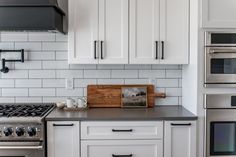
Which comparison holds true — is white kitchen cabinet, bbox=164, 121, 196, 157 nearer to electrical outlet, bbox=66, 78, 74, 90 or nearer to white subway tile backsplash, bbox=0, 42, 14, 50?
electrical outlet, bbox=66, 78, 74, 90

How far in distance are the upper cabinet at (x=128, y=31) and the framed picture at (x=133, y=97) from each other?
381mm

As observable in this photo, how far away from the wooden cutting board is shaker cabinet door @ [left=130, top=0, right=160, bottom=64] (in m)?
0.43

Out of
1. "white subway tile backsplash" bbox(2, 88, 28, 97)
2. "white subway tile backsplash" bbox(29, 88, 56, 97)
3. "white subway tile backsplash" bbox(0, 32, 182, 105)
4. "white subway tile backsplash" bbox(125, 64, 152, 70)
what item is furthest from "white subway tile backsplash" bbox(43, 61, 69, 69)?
"white subway tile backsplash" bbox(125, 64, 152, 70)

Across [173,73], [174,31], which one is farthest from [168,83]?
[174,31]

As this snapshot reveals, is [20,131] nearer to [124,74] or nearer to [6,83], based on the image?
[6,83]

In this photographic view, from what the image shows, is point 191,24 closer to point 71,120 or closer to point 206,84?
point 206,84

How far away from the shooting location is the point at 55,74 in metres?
3.11

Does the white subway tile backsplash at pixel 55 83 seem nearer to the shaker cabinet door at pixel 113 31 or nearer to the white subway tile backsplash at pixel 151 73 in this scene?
the shaker cabinet door at pixel 113 31

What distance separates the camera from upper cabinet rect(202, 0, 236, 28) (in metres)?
2.49

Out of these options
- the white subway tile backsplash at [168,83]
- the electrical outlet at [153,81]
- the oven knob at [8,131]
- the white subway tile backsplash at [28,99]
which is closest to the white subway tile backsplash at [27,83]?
the white subway tile backsplash at [28,99]

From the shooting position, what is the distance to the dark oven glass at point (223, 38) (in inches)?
98.4

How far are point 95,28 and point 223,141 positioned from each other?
153 centimetres

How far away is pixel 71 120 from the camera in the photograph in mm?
2500

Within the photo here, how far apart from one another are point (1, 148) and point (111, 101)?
3.81 ft
